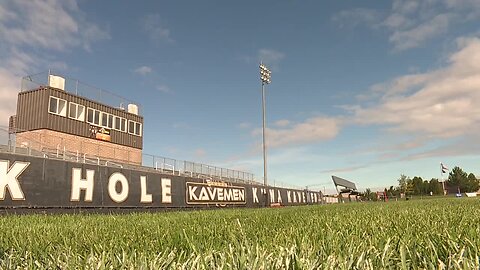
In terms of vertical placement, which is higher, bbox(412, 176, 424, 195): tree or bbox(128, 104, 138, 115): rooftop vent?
bbox(128, 104, 138, 115): rooftop vent

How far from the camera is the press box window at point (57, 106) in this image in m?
32.5

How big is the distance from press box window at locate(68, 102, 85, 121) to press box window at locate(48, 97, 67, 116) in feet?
2.06

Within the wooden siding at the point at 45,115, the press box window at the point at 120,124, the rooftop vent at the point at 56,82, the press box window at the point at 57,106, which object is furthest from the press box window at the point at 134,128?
the rooftop vent at the point at 56,82

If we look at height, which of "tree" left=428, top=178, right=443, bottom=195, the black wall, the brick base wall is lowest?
the black wall

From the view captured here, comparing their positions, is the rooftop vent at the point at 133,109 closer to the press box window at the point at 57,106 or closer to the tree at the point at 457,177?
the press box window at the point at 57,106

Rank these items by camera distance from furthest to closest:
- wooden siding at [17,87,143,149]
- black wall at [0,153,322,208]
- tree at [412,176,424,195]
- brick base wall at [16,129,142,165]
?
tree at [412,176,424,195] → wooden siding at [17,87,143,149] → brick base wall at [16,129,142,165] → black wall at [0,153,322,208]

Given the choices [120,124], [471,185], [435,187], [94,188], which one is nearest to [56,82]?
[120,124]

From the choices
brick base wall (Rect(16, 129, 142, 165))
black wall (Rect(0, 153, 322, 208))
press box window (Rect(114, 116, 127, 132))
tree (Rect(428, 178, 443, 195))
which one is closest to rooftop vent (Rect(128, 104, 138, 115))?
press box window (Rect(114, 116, 127, 132))

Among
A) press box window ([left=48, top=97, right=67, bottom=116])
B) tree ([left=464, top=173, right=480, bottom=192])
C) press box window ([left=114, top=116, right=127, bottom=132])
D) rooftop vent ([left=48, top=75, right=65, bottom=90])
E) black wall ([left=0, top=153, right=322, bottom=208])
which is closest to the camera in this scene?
black wall ([left=0, top=153, right=322, bottom=208])

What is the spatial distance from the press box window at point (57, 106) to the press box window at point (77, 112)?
2.06 ft

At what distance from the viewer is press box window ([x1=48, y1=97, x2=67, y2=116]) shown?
32513mm

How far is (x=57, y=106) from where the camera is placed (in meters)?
33.2

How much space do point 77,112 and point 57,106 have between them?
2.08m

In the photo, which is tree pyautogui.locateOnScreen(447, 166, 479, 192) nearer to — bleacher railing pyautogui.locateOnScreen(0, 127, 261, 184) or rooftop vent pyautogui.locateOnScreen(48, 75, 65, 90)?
bleacher railing pyautogui.locateOnScreen(0, 127, 261, 184)
